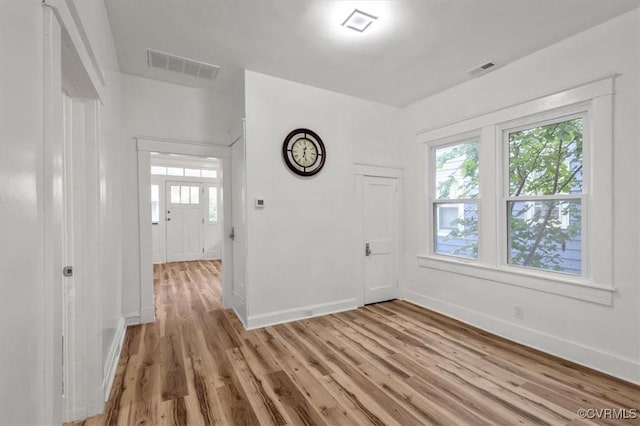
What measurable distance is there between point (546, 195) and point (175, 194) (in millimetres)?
7411

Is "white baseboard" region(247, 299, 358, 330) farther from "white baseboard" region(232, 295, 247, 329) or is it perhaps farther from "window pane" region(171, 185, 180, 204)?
"window pane" region(171, 185, 180, 204)

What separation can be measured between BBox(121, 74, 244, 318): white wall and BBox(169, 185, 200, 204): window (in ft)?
13.7

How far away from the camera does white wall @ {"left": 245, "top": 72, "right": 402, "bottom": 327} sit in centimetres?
331

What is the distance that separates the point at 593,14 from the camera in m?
2.31

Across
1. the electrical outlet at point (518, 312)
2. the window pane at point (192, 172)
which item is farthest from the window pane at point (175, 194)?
the electrical outlet at point (518, 312)

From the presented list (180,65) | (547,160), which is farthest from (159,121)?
(547,160)

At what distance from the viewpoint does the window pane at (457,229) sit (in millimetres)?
3543

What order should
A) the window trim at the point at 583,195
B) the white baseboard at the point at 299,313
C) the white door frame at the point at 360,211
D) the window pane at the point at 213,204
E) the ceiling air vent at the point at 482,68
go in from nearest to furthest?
1. the window trim at the point at 583,195
2. the ceiling air vent at the point at 482,68
3. the white baseboard at the point at 299,313
4. the white door frame at the point at 360,211
5. the window pane at the point at 213,204

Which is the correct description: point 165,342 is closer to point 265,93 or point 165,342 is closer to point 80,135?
point 80,135

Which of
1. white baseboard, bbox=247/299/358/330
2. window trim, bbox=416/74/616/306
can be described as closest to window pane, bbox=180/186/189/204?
white baseboard, bbox=247/299/358/330

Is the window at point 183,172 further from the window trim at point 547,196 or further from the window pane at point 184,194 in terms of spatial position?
the window trim at point 547,196

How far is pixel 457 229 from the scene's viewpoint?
12.3 ft

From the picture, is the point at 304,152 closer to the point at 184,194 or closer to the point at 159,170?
the point at 184,194

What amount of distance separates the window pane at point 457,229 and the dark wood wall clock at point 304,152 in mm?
1759
